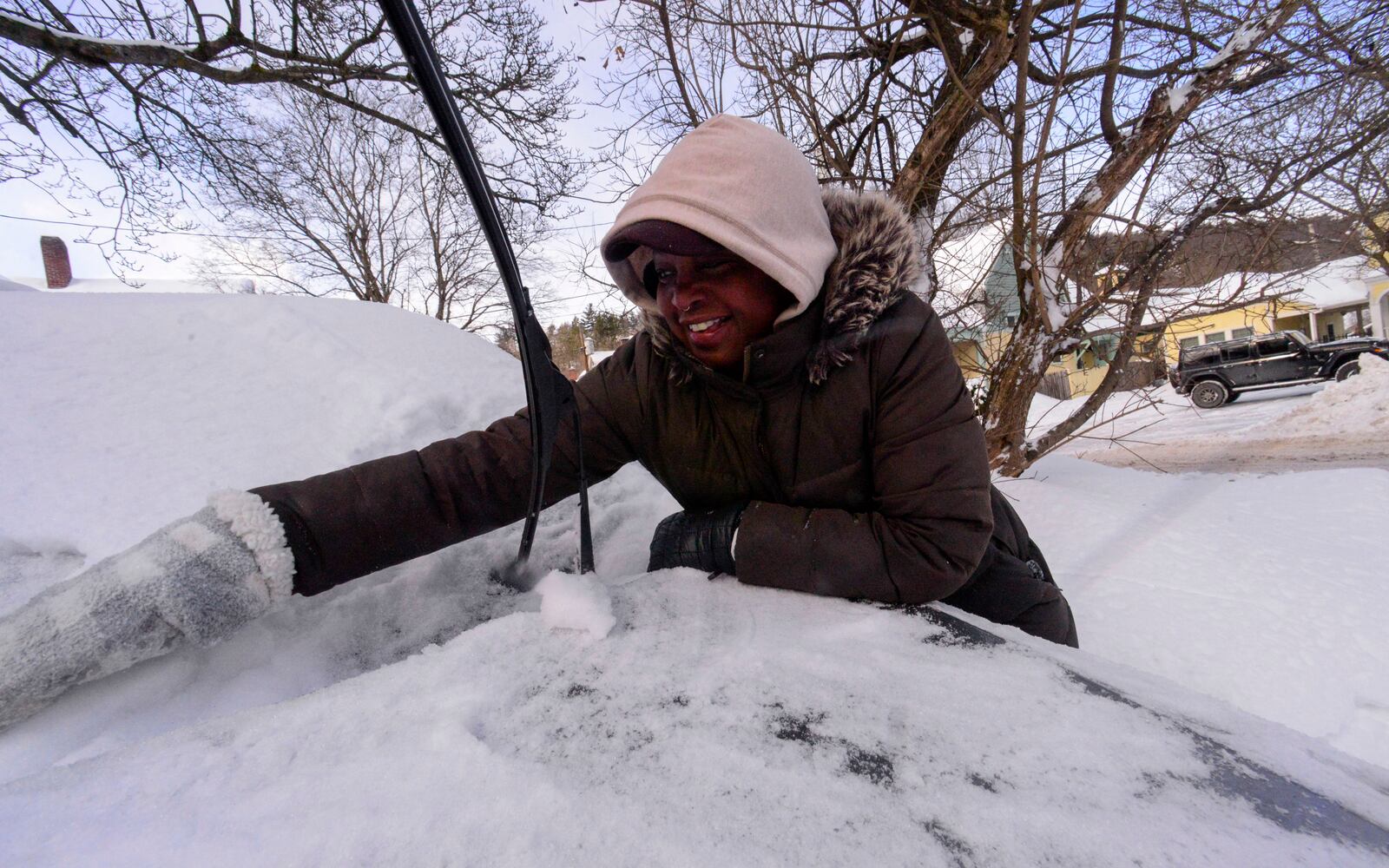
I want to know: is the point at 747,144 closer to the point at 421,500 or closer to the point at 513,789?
the point at 421,500

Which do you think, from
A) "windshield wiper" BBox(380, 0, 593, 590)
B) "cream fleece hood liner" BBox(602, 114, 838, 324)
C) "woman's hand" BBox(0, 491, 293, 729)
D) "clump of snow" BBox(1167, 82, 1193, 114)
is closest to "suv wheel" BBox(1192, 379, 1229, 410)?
"clump of snow" BBox(1167, 82, 1193, 114)

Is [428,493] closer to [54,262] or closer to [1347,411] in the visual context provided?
[1347,411]

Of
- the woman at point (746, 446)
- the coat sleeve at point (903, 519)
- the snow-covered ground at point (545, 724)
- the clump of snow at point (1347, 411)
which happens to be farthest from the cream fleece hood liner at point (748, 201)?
the clump of snow at point (1347, 411)

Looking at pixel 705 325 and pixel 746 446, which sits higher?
pixel 705 325

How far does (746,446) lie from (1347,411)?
11900mm

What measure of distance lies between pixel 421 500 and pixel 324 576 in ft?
0.63

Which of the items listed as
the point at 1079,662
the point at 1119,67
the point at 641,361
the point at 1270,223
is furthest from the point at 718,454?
the point at 1270,223

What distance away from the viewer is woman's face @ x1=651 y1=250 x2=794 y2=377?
1231 mm

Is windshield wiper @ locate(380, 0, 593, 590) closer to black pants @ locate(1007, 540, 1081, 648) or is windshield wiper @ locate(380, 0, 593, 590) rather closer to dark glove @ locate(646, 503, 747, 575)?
dark glove @ locate(646, 503, 747, 575)

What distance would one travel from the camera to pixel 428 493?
1134 mm

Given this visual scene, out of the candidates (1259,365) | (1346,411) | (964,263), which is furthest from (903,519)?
(1259,365)

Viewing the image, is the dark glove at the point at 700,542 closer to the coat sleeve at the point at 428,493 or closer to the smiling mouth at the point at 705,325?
the coat sleeve at the point at 428,493

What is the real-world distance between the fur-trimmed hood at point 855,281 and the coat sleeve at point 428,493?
0.24 metres

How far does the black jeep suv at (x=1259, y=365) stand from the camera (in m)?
11.4
